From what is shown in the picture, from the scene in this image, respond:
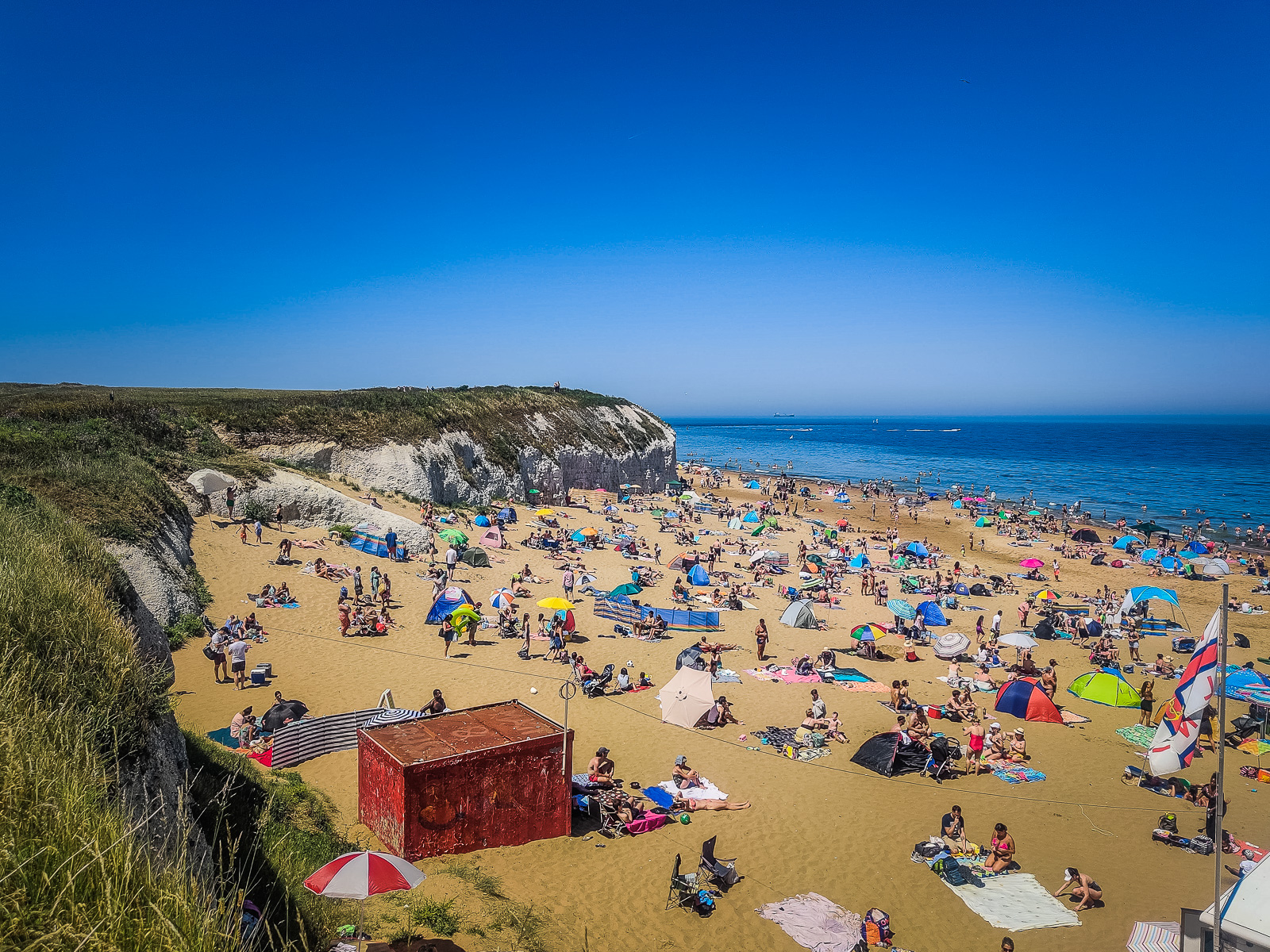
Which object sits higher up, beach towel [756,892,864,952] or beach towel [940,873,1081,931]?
beach towel [756,892,864,952]

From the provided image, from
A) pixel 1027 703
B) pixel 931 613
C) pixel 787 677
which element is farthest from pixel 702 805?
pixel 931 613

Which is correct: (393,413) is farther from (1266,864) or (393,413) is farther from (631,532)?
(1266,864)

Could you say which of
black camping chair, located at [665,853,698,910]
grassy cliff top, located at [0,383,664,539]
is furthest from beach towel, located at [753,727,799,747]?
grassy cliff top, located at [0,383,664,539]

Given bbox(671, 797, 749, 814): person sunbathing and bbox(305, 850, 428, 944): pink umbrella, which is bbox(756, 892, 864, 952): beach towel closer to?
bbox(671, 797, 749, 814): person sunbathing

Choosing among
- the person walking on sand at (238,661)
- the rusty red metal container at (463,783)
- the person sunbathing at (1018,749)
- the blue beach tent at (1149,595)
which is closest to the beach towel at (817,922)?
the rusty red metal container at (463,783)

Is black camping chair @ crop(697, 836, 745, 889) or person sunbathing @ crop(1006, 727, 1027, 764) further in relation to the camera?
person sunbathing @ crop(1006, 727, 1027, 764)

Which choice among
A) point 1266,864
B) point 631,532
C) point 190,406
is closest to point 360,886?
point 1266,864

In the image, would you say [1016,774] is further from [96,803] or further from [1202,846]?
[96,803]
